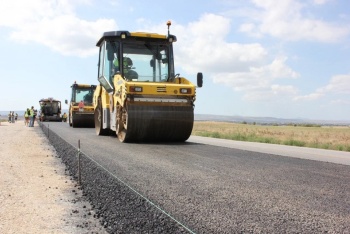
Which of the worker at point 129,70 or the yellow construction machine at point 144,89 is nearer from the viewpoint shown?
the yellow construction machine at point 144,89

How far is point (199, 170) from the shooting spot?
7.64 metres

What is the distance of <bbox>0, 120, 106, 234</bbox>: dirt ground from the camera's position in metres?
4.56

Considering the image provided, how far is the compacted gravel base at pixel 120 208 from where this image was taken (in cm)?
422

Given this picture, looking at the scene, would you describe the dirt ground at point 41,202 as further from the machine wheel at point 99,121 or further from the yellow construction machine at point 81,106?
the yellow construction machine at point 81,106

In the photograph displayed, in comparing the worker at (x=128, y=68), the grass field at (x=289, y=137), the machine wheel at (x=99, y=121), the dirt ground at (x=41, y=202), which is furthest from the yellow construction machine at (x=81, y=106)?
the dirt ground at (x=41, y=202)

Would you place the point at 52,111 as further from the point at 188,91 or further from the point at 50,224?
the point at 50,224

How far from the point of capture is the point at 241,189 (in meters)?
5.89

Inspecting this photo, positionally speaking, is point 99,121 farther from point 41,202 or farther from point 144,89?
point 41,202

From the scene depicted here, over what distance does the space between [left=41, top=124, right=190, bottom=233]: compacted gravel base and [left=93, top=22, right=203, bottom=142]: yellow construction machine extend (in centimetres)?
510

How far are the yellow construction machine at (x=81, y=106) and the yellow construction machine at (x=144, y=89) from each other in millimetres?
11367

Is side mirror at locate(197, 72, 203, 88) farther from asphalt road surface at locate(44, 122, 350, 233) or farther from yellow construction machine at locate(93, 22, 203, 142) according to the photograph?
asphalt road surface at locate(44, 122, 350, 233)

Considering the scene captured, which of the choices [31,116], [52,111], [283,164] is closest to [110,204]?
[283,164]

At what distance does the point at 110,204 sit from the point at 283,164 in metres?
4.80

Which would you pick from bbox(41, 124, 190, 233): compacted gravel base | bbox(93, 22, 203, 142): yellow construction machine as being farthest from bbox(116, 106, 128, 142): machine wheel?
bbox(41, 124, 190, 233): compacted gravel base
